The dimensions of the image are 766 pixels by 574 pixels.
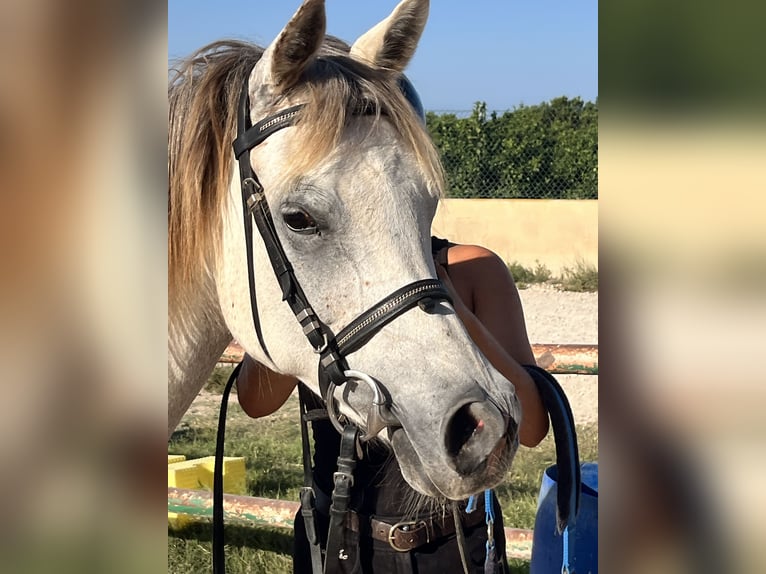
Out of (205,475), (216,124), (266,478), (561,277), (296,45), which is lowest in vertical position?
(266,478)

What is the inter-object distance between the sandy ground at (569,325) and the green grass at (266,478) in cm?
65

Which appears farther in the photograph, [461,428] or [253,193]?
[253,193]

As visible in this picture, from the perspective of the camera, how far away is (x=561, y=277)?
10711 millimetres

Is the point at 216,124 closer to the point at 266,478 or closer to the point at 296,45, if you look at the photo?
the point at 296,45

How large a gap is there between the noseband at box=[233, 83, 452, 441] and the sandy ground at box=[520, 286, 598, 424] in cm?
460

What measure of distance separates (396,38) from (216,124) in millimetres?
431

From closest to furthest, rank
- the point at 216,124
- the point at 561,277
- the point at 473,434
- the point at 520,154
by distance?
the point at 473,434 < the point at 216,124 < the point at 561,277 < the point at 520,154

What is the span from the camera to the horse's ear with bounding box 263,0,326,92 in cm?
142
